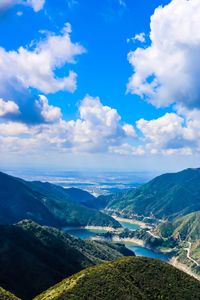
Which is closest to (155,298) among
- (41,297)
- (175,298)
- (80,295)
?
(175,298)

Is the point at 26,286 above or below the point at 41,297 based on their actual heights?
below

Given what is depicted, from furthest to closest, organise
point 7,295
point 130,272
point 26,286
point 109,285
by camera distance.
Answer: point 26,286, point 130,272, point 109,285, point 7,295

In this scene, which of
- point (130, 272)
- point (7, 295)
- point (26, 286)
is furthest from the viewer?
point (26, 286)

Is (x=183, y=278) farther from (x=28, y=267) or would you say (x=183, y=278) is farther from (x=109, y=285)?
(x=28, y=267)

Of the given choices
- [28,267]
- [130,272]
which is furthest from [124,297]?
[28,267]

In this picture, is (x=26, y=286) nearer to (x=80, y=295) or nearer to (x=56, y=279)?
(x=56, y=279)

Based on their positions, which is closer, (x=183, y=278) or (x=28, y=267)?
(x=183, y=278)
